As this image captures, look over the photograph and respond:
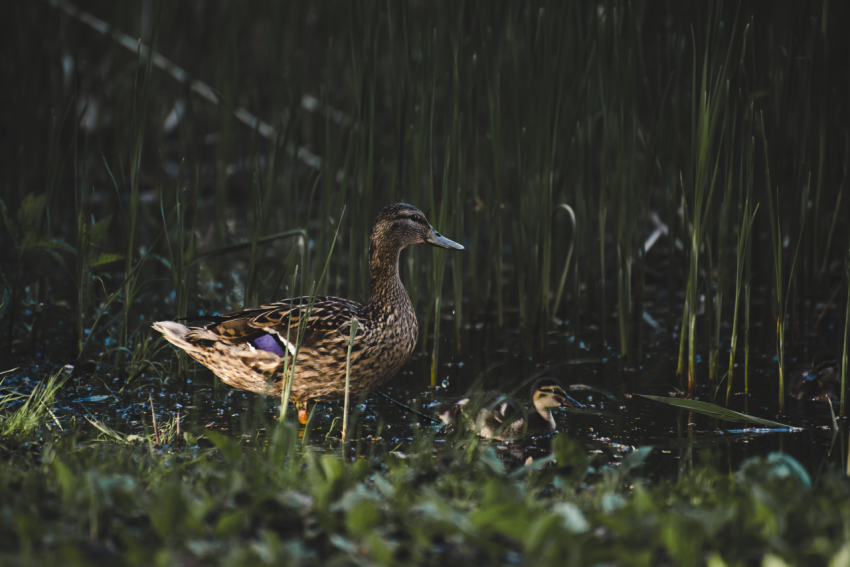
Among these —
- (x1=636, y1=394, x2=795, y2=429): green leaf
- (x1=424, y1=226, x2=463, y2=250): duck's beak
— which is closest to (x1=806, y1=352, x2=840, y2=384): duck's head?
(x1=636, y1=394, x2=795, y2=429): green leaf

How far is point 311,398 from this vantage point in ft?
14.9

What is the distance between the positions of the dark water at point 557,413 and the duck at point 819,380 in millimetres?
76

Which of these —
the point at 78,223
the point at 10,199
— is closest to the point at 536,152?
the point at 78,223

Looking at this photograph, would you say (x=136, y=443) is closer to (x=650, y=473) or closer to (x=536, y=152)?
(x=650, y=473)

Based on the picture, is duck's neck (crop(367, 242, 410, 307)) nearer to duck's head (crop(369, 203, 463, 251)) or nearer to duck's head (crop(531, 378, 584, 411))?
duck's head (crop(369, 203, 463, 251))

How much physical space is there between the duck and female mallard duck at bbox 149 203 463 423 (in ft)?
7.15

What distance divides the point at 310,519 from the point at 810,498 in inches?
65.1

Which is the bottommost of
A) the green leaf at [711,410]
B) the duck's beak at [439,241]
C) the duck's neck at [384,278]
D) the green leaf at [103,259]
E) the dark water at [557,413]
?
the dark water at [557,413]

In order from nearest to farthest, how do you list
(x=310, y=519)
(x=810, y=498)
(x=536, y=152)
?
1. (x=310, y=519)
2. (x=810, y=498)
3. (x=536, y=152)

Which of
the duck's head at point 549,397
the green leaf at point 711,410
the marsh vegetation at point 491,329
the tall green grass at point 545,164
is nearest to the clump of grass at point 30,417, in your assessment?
the marsh vegetation at point 491,329

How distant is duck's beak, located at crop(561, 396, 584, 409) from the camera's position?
441cm

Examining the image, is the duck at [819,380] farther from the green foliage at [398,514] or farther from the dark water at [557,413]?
the green foliage at [398,514]

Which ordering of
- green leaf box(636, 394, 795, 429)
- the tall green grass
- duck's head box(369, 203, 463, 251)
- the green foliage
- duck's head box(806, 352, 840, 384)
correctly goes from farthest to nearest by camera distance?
duck's head box(369, 203, 463, 251) < duck's head box(806, 352, 840, 384) < the tall green grass < green leaf box(636, 394, 795, 429) < the green foliage

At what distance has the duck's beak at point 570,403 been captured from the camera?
174 inches
